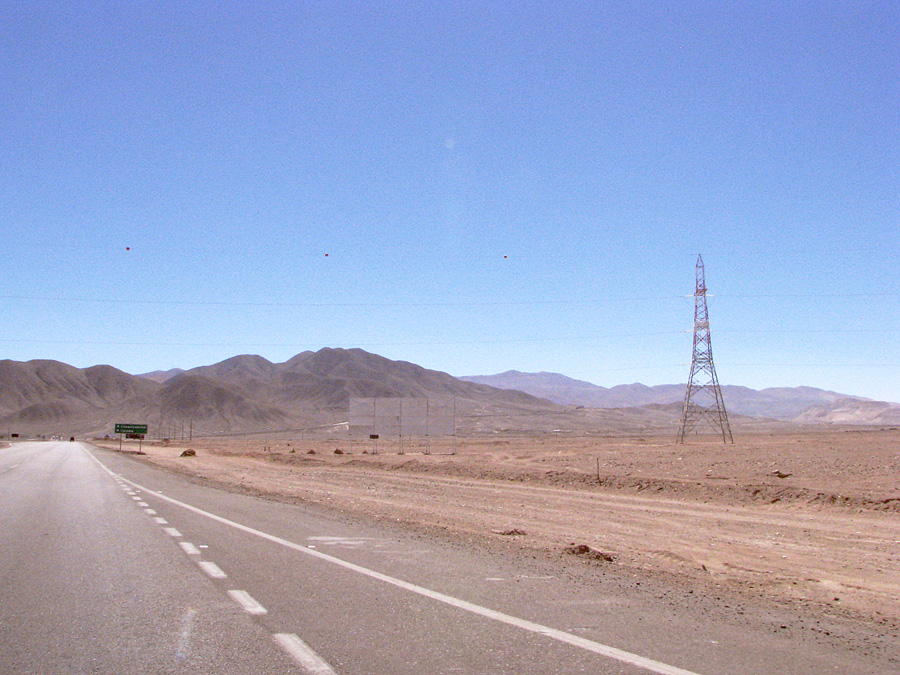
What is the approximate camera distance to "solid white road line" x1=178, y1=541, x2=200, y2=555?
1117cm

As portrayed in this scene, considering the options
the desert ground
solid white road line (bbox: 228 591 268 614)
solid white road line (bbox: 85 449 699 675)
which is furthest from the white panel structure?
solid white road line (bbox: 228 591 268 614)

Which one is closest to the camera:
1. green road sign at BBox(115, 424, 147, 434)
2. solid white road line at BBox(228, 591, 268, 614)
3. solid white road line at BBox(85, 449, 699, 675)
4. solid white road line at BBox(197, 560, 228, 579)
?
solid white road line at BBox(85, 449, 699, 675)

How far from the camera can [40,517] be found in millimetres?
16234

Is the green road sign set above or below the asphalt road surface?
above

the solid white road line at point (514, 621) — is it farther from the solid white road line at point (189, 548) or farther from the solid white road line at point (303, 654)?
the solid white road line at point (303, 654)

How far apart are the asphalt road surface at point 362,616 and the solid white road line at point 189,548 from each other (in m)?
0.07

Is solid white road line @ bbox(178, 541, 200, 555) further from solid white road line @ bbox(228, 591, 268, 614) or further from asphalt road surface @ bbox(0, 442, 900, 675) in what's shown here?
solid white road line @ bbox(228, 591, 268, 614)

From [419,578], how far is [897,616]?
506 cm

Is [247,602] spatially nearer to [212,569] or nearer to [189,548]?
[212,569]

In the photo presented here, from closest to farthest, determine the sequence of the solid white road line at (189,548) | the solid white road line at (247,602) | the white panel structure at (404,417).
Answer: the solid white road line at (247,602), the solid white road line at (189,548), the white panel structure at (404,417)

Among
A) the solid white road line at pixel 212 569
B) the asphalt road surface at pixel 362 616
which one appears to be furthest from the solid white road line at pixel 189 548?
the solid white road line at pixel 212 569

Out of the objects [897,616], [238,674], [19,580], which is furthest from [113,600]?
[897,616]

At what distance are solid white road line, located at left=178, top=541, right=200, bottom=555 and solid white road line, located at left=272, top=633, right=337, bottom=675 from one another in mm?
5123

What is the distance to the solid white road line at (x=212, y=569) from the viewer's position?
366 inches
